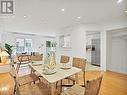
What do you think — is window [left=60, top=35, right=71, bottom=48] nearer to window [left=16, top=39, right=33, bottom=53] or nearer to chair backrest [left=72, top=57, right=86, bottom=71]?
chair backrest [left=72, top=57, right=86, bottom=71]

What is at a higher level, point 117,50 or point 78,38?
point 78,38

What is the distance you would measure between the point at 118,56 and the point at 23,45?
8.15 m

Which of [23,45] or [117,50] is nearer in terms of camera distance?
[117,50]

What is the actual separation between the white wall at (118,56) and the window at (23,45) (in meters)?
7.62

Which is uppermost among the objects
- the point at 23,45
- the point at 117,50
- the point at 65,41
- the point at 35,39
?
the point at 35,39

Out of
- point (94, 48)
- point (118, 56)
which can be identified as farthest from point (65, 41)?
point (118, 56)

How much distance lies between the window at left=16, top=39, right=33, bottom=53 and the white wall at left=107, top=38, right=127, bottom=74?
7.62 meters

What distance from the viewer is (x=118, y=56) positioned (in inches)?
260

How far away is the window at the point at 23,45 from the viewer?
37.6 feet

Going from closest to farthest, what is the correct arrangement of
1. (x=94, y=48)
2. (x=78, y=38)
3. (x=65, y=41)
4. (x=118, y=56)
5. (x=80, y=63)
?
(x=80, y=63), (x=118, y=56), (x=78, y=38), (x=94, y=48), (x=65, y=41)

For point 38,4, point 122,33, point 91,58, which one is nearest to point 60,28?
point 91,58

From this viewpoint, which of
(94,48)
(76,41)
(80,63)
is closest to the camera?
(80,63)

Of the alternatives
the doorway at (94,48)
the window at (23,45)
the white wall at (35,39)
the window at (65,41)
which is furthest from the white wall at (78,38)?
the window at (23,45)

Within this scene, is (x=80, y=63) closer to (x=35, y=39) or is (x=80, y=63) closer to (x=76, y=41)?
(x=76, y=41)
